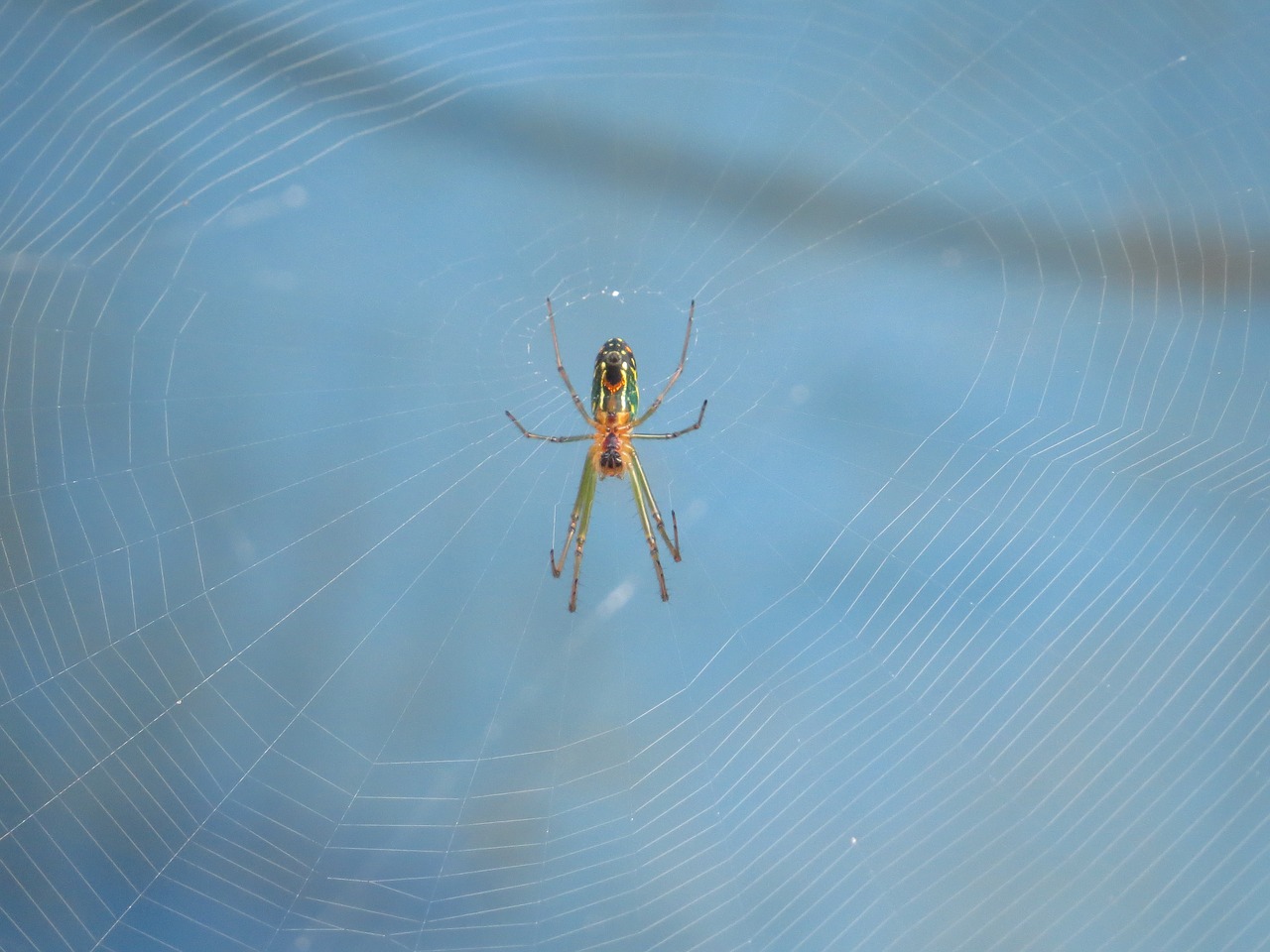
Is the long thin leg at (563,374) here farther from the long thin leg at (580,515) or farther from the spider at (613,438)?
the long thin leg at (580,515)

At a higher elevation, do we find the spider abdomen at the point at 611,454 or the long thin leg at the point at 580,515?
the spider abdomen at the point at 611,454

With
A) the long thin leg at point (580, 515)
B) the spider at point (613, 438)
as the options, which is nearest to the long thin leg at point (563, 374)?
the spider at point (613, 438)

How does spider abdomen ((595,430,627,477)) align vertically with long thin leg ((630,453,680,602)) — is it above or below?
above

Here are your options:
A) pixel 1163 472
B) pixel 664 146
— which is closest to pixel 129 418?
pixel 664 146

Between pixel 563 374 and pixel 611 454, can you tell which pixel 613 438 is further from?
pixel 563 374

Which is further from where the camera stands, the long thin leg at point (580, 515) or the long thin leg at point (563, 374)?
the long thin leg at point (580, 515)

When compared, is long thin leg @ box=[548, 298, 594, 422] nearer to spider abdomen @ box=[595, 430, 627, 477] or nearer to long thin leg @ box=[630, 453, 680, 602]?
spider abdomen @ box=[595, 430, 627, 477]

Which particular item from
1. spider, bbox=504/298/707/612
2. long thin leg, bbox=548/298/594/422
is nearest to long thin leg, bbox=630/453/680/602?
spider, bbox=504/298/707/612

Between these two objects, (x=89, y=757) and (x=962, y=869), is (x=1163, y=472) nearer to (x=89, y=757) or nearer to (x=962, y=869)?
(x=962, y=869)
